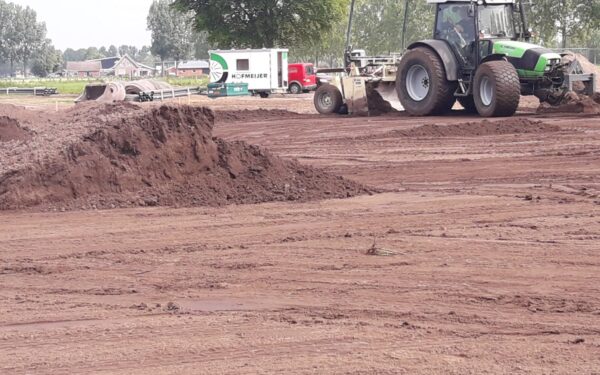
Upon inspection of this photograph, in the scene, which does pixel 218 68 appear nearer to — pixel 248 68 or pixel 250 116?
pixel 248 68

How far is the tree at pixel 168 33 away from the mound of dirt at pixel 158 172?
11847 cm

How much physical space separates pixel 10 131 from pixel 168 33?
115217 mm

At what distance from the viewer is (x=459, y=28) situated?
2273cm

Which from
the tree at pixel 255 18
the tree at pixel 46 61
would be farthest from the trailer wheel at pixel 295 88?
the tree at pixel 46 61

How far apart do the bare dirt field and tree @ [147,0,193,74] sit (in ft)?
391

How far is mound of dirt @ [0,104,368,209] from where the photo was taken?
12.1 metres

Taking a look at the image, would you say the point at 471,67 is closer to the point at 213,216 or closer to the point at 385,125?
the point at 385,125

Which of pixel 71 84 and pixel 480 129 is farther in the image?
pixel 71 84

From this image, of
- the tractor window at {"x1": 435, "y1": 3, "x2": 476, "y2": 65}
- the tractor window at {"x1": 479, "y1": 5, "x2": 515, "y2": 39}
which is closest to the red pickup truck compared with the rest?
the tractor window at {"x1": 435, "y1": 3, "x2": 476, "y2": 65}

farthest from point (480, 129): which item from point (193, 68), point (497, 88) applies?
point (193, 68)

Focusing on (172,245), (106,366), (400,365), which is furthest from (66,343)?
(172,245)

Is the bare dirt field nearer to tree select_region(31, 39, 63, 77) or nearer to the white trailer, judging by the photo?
the white trailer

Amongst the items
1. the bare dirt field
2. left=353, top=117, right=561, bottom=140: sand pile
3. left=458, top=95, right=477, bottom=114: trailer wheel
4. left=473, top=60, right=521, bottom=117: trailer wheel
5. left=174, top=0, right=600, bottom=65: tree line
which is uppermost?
left=174, top=0, right=600, bottom=65: tree line

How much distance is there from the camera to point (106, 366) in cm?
591
